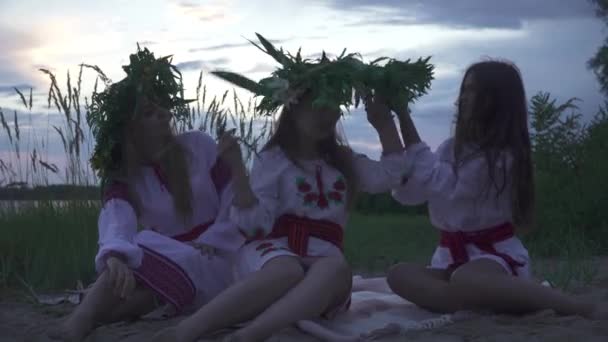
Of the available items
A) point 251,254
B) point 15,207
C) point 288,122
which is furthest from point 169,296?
point 15,207

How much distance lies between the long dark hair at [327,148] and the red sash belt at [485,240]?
530 mm

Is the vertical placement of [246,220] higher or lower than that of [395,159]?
lower

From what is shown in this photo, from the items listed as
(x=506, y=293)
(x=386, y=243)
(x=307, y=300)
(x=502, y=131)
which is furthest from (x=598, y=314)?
(x=386, y=243)

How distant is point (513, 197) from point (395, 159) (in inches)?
22.2

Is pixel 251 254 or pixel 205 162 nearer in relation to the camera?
pixel 251 254

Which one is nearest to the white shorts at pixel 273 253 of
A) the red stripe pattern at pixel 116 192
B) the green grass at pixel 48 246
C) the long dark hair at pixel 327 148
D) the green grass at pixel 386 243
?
the long dark hair at pixel 327 148

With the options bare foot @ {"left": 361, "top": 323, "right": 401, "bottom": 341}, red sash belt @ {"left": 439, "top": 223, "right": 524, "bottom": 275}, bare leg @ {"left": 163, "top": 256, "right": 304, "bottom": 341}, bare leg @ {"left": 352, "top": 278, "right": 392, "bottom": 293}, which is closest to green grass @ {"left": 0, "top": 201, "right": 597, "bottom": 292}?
bare leg @ {"left": 352, "top": 278, "right": 392, "bottom": 293}

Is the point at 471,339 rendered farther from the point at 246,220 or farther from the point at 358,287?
the point at 358,287

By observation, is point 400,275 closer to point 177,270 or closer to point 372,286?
point 372,286

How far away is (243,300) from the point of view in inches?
132

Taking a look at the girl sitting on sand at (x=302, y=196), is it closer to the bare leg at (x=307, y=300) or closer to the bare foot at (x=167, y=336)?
the bare leg at (x=307, y=300)

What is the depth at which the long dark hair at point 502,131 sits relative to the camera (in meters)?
3.72

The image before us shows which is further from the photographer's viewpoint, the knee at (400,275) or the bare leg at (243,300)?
the knee at (400,275)

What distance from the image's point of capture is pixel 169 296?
383cm
